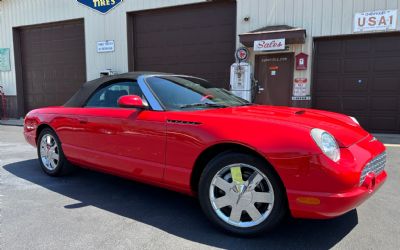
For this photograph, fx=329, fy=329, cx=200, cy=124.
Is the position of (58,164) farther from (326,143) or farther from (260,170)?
(326,143)

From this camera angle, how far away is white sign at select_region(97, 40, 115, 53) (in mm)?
11718

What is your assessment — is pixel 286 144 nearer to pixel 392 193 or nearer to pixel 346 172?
pixel 346 172

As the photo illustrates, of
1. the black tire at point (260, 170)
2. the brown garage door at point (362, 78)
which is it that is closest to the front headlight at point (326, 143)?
the black tire at point (260, 170)

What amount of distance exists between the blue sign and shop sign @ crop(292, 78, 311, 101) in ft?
21.9

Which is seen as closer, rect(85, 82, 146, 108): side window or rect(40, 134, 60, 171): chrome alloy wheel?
rect(85, 82, 146, 108): side window

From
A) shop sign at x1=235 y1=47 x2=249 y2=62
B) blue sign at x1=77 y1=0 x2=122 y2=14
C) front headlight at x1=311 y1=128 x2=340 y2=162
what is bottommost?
front headlight at x1=311 y1=128 x2=340 y2=162

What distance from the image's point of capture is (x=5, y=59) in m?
14.1

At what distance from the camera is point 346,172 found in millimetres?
2422

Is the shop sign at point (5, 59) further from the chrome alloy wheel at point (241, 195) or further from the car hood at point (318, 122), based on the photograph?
the chrome alloy wheel at point (241, 195)

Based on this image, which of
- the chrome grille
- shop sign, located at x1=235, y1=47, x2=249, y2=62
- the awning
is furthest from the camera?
shop sign, located at x1=235, y1=47, x2=249, y2=62

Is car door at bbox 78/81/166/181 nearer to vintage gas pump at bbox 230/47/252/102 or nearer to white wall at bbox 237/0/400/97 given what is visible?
vintage gas pump at bbox 230/47/252/102

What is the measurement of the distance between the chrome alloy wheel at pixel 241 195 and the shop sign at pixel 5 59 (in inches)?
563

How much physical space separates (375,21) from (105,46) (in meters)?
8.60

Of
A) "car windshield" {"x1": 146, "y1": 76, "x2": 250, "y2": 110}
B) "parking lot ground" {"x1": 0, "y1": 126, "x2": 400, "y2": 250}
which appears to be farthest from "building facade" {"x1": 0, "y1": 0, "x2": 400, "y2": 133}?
"car windshield" {"x1": 146, "y1": 76, "x2": 250, "y2": 110}
